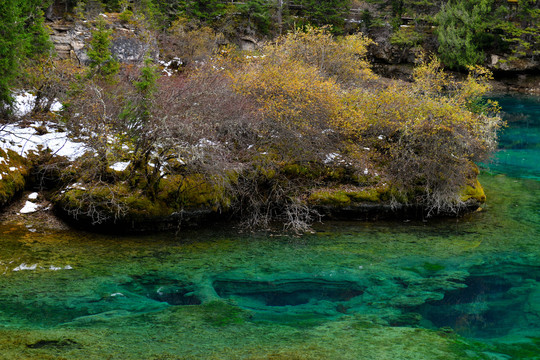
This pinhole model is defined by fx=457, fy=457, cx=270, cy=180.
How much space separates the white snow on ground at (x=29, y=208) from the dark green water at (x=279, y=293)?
1042 millimetres

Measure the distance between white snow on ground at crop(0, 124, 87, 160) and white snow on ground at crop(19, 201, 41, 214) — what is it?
192cm

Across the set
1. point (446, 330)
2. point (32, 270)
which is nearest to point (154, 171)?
point (32, 270)

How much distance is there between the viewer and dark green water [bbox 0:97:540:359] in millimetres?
8094

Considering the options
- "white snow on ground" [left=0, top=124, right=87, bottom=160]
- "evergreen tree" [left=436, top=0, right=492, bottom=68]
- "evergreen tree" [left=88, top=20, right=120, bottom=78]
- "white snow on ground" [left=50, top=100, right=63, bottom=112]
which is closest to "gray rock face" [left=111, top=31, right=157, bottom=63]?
"evergreen tree" [left=88, top=20, right=120, bottom=78]

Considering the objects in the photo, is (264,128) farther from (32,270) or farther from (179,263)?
(32,270)

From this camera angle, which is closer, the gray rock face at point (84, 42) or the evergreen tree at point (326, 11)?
the gray rock face at point (84, 42)

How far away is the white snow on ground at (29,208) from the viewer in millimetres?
14297

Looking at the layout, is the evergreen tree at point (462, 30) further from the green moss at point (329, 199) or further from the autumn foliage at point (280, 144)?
the green moss at point (329, 199)

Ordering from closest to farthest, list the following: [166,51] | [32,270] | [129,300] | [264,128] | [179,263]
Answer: [129,300]
[32,270]
[179,263]
[264,128]
[166,51]

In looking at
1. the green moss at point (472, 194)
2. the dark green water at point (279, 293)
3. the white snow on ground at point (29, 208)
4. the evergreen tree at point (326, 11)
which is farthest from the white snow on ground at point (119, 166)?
the evergreen tree at point (326, 11)

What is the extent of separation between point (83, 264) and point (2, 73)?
8.17 metres

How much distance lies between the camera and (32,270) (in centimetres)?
1105

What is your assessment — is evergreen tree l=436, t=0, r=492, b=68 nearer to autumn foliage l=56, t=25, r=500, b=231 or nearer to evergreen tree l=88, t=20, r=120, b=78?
autumn foliage l=56, t=25, r=500, b=231

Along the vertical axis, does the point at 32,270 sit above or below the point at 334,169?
below
